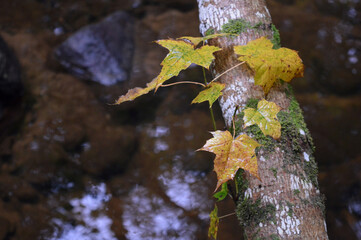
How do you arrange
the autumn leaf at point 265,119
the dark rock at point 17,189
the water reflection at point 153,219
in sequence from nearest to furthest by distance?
the autumn leaf at point 265,119, the water reflection at point 153,219, the dark rock at point 17,189

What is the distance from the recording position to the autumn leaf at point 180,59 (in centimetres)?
120

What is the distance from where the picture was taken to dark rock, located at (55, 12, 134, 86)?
10.9 ft

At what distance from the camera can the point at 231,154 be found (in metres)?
1.14

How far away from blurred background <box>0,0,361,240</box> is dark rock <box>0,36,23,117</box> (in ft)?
0.04

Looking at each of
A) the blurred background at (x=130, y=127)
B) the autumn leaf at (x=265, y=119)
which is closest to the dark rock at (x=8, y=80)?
the blurred background at (x=130, y=127)

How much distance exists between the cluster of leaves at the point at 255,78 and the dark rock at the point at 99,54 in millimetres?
2119

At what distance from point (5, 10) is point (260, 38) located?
4.43 meters

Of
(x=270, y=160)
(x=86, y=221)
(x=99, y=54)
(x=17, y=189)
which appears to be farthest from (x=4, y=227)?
(x=270, y=160)

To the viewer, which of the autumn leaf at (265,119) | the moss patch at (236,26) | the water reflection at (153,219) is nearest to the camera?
the autumn leaf at (265,119)

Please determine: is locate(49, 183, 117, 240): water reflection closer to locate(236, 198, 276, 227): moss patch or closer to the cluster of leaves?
the cluster of leaves

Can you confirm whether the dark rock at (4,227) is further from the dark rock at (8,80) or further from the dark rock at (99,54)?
the dark rock at (99,54)

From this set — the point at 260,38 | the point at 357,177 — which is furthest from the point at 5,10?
the point at 357,177

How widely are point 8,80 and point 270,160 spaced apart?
303cm

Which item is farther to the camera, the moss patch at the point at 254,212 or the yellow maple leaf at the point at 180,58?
the yellow maple leaf at the point at 180,58
